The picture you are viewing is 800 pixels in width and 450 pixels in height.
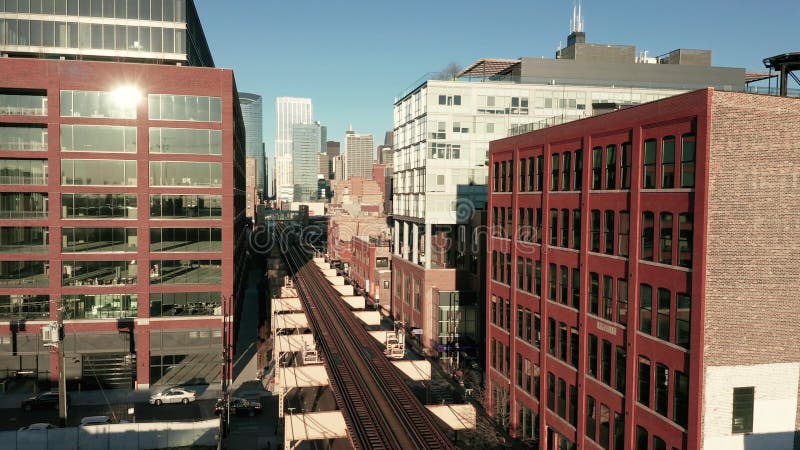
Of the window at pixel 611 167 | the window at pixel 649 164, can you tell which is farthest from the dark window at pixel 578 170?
the window at pixel 649 164

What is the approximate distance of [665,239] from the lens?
28.1 meters

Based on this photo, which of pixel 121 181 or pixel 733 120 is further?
pixel 121 181

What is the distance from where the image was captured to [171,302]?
183 feet

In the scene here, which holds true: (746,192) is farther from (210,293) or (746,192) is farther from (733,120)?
(210,293)

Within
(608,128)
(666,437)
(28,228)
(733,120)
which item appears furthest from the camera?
(28,228)

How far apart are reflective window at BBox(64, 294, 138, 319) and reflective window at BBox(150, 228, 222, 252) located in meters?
5.24

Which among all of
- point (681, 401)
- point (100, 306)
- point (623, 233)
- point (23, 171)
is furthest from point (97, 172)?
point (681, 401)

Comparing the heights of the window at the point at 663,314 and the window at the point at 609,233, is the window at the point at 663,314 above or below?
below

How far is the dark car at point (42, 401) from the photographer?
165ft

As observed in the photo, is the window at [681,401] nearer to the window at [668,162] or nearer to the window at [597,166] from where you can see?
the window at [668,162]

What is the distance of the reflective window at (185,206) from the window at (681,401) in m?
42.3

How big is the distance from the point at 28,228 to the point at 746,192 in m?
55.0

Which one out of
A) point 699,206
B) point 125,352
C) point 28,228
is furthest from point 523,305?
point 28,228

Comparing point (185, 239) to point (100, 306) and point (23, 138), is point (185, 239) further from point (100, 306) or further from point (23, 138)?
point (23, 138)
